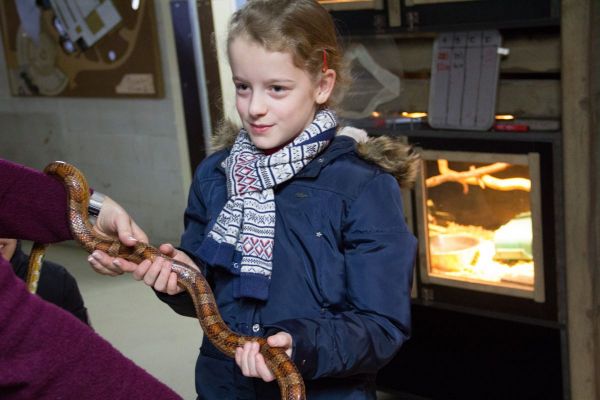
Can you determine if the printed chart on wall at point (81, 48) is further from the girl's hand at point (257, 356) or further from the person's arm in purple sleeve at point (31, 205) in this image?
the girl's hand at point (257, 356)

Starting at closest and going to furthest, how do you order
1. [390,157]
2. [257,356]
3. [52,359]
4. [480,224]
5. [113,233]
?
[52,359] → [257,356] → [390,157] → [113,233] → [480,224]

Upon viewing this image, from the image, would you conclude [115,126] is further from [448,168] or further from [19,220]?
[19,220]

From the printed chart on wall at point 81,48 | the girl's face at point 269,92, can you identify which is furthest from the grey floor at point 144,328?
the girl's face at point 269,92

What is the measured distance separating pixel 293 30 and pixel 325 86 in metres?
0.15

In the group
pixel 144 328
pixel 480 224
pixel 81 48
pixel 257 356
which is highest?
pixel 81 48

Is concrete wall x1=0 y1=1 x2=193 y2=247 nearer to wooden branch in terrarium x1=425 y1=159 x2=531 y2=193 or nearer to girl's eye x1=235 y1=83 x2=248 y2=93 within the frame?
wooden branch in terrarium x1=425 y1=159 x2=531 y2=193

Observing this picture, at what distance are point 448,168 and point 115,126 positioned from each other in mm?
3656

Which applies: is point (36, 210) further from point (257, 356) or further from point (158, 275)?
point (257, 356)

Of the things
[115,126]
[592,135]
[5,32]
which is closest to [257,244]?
[592,135]

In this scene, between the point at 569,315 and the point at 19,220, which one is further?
the point at 569,315

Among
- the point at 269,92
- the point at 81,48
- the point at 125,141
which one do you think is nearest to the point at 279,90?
the point at 269,92

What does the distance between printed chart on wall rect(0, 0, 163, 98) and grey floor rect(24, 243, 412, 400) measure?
4.40 feet

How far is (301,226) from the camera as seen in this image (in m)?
1.83

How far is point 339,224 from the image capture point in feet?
5.90
